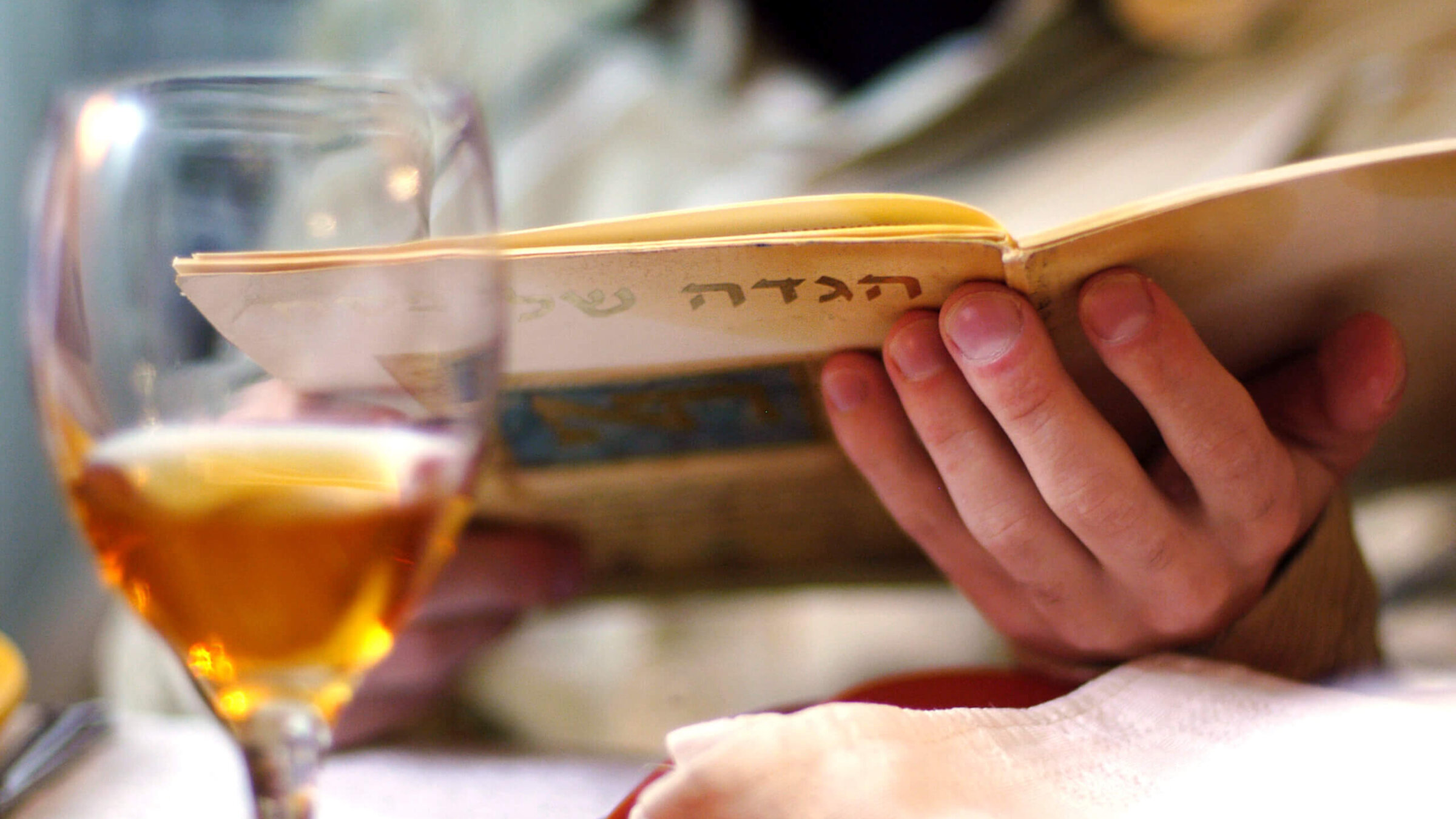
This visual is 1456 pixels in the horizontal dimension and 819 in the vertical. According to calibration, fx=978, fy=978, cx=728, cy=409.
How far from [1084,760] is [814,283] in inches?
5.2

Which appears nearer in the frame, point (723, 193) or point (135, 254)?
point (135, 254)

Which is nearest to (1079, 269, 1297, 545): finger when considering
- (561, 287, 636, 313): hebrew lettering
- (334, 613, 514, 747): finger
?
(561, 287, 636, 313): hebrew lettering

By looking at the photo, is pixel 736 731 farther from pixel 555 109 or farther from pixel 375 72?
pixel 555 109

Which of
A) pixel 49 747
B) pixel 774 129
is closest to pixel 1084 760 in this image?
pixel 49 747

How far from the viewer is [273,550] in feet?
0.60

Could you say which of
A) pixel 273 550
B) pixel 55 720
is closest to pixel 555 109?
pixel 55 720

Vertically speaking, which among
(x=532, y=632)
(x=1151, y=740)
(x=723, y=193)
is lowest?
(x=532, y=632)

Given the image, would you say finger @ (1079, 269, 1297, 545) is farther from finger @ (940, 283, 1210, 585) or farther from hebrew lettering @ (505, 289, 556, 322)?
hebrew lettering @ (505, 289, 556, 322)

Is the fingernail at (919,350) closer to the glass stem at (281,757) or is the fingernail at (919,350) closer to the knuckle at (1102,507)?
the knuckle at (1102,507)

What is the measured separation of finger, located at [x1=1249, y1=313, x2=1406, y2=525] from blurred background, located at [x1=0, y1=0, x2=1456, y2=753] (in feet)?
0.34

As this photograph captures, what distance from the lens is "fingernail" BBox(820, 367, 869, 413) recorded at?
0.30m

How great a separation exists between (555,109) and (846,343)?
61 centimetres

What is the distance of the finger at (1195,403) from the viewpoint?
257mm

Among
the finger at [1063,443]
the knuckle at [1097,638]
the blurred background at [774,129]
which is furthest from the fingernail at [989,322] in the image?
the blurred background at [774,129]
